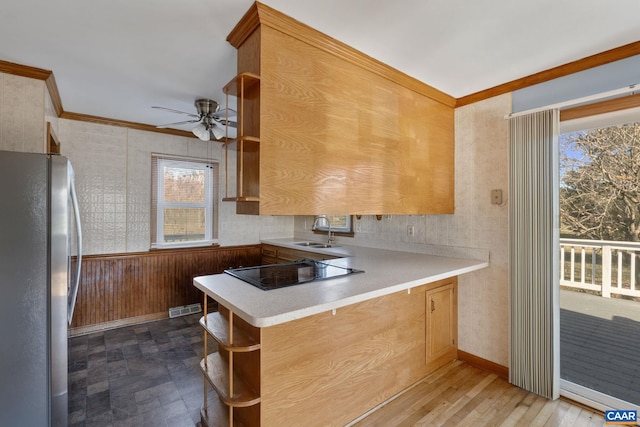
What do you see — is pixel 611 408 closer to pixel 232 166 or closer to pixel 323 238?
pixel 323 238

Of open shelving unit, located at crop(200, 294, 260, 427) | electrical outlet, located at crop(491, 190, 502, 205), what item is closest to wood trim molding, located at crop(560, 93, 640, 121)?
electrical outlet, located at crop(491, 190, 502, 205)

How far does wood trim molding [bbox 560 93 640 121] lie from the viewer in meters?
1.84

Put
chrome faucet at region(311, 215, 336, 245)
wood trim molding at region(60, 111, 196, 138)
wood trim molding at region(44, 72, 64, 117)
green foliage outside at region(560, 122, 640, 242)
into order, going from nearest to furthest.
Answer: green foliage outside at region(560, 122, 640, 242), wood trim molding at region(44, 72, 64, 117), wood trim molding at region(60, 111, 196, 138), chrome faucet at region(311, 215, 336, 245)

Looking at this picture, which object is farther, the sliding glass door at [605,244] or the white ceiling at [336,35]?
the sliding glass door at [605,244]

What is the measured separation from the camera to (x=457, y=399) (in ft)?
6.86

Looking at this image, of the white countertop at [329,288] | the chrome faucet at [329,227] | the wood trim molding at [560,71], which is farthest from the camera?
the chrome faucet at [329,227]

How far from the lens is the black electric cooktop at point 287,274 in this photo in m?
1.76

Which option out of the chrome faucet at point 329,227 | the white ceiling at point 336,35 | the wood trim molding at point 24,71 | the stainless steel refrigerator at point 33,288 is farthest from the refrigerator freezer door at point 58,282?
the chrome faucet at point 329,227

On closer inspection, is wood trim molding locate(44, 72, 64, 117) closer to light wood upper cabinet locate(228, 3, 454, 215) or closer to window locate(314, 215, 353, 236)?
light wood upper cabinet locate(228, 3, 454, 215)

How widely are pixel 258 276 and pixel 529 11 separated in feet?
7.04

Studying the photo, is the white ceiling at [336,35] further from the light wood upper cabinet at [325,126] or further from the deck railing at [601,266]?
the deck railing at [601,266]

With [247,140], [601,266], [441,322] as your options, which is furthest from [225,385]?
[601,266]

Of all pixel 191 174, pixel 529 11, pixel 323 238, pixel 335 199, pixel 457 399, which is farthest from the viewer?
pixel 323 238

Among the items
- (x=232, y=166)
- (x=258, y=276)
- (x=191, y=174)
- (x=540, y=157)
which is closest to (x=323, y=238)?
(x=232, y=166)
